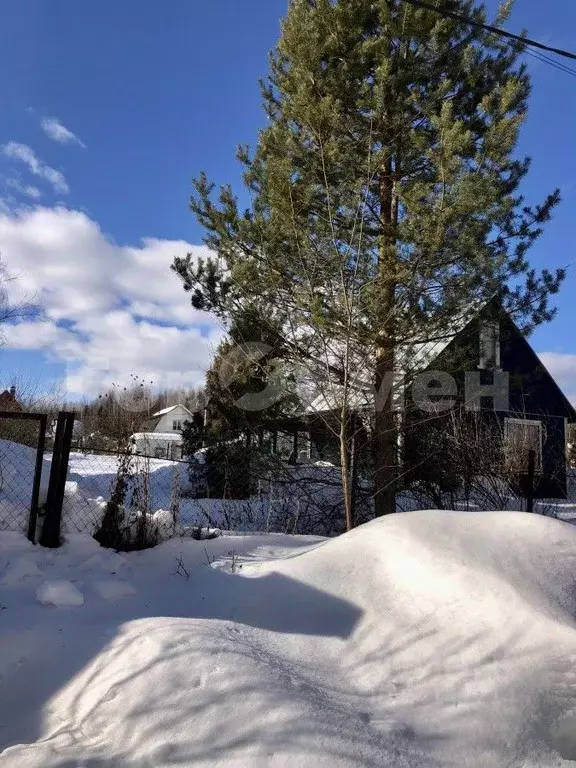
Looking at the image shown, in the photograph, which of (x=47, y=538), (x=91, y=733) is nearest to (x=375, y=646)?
(x=91, y=733)

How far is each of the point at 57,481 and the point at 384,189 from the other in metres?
5.53

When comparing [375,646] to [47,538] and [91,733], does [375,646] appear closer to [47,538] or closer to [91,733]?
[91,733]

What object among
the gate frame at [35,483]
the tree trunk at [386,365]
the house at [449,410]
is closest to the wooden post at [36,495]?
the gate frame at [35,483]

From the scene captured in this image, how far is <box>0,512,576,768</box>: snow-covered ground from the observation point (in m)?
2.35

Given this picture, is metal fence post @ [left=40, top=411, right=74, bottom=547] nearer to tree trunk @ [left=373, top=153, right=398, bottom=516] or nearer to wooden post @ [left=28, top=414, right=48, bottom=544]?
wooden post @ [left=28, top=414, right=48, bottom=544]

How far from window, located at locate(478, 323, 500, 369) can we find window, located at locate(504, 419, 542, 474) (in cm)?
124

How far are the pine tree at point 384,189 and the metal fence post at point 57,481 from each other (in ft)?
9.45

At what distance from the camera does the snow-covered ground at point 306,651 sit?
2.35 metres

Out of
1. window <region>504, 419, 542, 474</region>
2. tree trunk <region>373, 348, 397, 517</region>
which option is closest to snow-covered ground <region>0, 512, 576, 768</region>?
tree trunk <region>373, 348, 397, 517</region>

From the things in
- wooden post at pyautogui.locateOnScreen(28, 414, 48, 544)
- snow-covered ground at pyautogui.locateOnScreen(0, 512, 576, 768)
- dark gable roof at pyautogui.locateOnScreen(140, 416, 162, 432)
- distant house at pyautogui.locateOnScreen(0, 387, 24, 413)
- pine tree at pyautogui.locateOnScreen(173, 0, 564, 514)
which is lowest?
snow-covered ground at pyautogui.locateOnScreen(0, 512, 576, 768)

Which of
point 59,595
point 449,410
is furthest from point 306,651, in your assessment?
point 449,410

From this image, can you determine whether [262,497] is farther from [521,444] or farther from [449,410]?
[521,444]

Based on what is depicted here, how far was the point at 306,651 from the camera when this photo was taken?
3.20 metres

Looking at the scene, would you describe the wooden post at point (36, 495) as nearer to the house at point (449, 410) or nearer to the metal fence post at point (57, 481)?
the metal fence post at point (57, 481)
